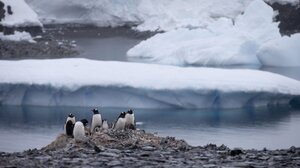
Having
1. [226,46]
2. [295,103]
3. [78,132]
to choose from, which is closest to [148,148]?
[78,132]

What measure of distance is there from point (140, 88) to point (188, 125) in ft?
4.78

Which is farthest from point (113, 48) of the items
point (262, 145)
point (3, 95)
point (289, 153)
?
point (289, 153)

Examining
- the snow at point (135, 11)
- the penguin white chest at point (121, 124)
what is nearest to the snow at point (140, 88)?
the penguin white chest at point (121, 124)

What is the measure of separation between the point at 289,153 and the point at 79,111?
6964mm

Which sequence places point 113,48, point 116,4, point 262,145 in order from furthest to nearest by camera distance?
point 116,4 → point 113,48 → point 262,145

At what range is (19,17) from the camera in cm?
2316

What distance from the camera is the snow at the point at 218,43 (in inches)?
750

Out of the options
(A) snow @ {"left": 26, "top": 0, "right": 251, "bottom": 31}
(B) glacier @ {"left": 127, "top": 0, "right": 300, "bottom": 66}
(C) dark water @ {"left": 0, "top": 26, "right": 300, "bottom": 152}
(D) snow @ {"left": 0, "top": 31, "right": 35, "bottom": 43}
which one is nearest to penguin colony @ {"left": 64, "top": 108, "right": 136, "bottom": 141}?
(C) dark water @ {"left": 0, "top": 26, "right": 300, "bottom": 152}

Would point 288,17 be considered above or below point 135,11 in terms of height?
below

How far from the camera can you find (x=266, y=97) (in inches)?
532

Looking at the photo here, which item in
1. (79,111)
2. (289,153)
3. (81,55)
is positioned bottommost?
(289,153)

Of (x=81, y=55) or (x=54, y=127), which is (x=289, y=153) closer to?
(x=54, y=127)

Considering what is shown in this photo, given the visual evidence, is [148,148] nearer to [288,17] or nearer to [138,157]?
[138,157]

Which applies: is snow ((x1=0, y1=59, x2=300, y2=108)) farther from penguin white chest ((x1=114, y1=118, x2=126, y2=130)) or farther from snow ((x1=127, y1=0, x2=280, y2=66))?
snow ((x1=127, y1=0, x2=280, y2=66))
